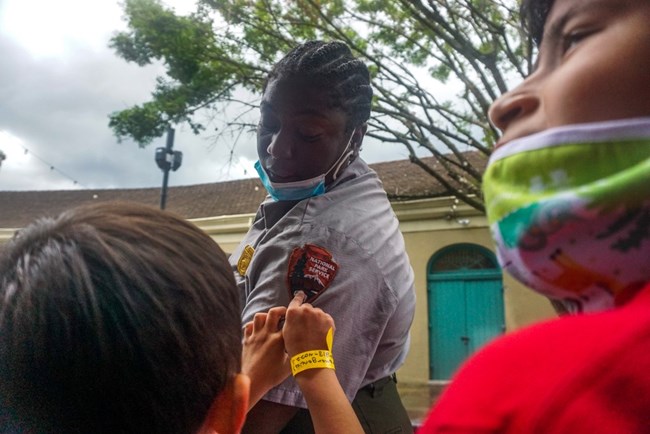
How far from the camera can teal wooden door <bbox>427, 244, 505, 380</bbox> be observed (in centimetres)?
1215

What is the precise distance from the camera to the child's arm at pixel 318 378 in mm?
1137

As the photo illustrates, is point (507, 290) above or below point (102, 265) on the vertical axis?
below

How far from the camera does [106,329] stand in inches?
31.6

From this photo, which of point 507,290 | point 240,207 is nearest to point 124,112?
point 507,290

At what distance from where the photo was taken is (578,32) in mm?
690

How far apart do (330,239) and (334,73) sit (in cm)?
57

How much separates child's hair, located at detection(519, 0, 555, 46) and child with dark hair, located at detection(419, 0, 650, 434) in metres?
0.04

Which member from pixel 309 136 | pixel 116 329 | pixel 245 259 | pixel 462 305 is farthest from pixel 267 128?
pixel 462 305

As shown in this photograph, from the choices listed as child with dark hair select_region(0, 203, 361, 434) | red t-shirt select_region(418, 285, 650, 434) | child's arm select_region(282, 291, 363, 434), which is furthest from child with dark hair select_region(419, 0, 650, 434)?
child's arm select_region(282, 291, 363, 434)

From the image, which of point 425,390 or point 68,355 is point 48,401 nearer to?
point 68,355

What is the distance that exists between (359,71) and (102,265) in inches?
45.7

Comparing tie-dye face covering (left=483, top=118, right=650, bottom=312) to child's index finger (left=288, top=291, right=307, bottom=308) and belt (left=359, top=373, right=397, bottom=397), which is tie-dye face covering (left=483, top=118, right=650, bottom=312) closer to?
child's index finger (left=288, top=291, right=307, bottom=308)

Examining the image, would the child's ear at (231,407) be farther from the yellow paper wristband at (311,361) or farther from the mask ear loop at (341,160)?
the mask ear loop at (341,160)

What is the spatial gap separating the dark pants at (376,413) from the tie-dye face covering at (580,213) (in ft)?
2.67
